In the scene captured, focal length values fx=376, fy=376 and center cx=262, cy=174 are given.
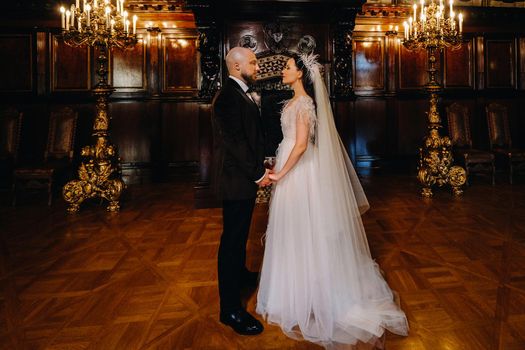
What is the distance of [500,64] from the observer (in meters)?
7.65

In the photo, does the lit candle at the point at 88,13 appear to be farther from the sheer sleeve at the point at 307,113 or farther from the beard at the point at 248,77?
the sheer sleeve at the point at 307,113

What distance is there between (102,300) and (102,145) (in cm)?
286

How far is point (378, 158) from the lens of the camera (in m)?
7.59

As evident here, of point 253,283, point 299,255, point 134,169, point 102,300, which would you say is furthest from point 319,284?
point 134,169

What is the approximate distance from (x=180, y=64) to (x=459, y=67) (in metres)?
5.55

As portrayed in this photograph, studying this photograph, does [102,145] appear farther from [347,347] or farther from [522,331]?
[522,331]

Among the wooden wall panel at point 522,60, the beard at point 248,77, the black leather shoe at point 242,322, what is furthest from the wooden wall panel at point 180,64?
the wooden wall panel at point 522,60

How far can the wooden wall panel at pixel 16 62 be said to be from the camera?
6605 millimetres

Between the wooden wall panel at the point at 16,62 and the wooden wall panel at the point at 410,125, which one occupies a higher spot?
the wooden wall panel at the point at 16,62

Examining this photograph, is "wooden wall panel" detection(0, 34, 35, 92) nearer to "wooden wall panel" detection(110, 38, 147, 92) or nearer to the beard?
"wooden wall panel" detection(110, 38, 147, 92)

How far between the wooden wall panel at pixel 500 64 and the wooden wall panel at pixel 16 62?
8748 mm

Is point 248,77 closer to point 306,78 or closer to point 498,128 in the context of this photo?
point 306,78

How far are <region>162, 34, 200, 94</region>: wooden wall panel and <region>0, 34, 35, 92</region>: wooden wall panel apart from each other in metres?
2.32

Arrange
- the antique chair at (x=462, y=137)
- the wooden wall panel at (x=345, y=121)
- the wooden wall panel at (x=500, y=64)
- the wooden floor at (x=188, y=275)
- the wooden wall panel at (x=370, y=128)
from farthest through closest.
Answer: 1. the wooden wall panel at (x=500, y=64)
2. the wooden wall panel at (x=370, y=128)
3. the antique chair at (x=462, y=137)
4. the wooden wall panel at (x=345, y=121)
5. the wooden floor at (x=188, y=275)
